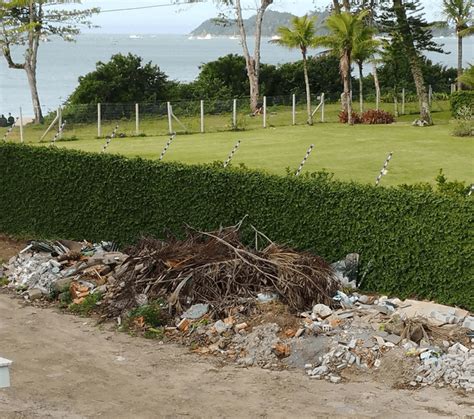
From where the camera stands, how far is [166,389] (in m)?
12.0

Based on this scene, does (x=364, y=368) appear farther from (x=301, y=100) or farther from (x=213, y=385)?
(x=301, y=100)

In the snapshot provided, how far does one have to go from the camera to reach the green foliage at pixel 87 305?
15.6 meters

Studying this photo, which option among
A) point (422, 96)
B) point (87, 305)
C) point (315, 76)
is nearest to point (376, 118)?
point (422, 96)

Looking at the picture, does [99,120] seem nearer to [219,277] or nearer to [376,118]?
[376,118]

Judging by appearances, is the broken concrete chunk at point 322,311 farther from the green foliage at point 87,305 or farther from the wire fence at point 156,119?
the wire fence at point 156,119

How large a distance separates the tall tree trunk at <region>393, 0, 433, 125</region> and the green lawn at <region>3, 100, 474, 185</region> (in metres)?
1.19

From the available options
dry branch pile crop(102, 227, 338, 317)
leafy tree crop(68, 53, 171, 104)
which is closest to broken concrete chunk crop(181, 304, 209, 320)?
dry branch pile crop(102, 227, 338, 317)

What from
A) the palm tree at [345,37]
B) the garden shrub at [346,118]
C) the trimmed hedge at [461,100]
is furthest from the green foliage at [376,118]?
the trimmed hedge at [461,100]

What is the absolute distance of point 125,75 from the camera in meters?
55.2

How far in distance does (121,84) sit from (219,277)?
135ft

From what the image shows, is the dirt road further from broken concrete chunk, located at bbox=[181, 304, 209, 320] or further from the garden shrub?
the garden shrub

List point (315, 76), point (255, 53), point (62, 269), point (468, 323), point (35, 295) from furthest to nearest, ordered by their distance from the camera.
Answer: point (315, 76)
point (255, 53)
point (62, 269)
point (35, 295)
point (468, 323)

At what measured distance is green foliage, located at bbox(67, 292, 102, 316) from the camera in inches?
613

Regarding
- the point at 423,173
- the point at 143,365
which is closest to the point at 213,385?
the point at 143,365
